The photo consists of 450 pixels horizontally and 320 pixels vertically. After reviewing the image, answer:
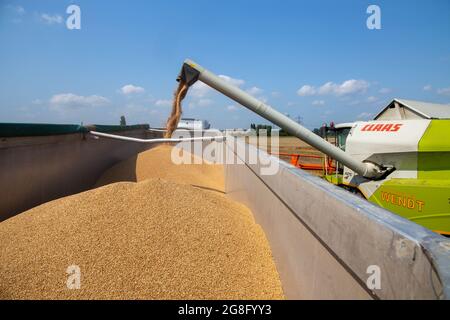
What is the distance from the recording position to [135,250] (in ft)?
9.80

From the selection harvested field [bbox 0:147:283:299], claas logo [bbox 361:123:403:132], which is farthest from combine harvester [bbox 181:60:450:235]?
harvested field [bbox 0:147:283:299]

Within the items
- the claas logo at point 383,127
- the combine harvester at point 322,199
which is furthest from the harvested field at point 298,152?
the combine harvester at point 322,199

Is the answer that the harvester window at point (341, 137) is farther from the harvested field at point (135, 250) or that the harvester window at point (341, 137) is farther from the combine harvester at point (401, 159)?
the harvested field at point (135, 250)

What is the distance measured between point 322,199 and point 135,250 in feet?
6.52

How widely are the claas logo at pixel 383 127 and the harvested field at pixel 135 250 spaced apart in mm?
3236

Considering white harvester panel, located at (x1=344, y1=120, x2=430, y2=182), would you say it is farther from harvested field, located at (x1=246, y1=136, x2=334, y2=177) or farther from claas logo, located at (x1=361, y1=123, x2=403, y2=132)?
harvested field, located at (x1=246, y1=136, x2=334, y2=177)

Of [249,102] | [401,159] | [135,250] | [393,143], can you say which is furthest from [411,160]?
[135,250]

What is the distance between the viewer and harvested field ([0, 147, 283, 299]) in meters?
2.51

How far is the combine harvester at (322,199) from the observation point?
1086 millimetres

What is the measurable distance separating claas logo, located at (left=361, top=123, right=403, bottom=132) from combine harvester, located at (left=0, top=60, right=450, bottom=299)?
0.02 m
